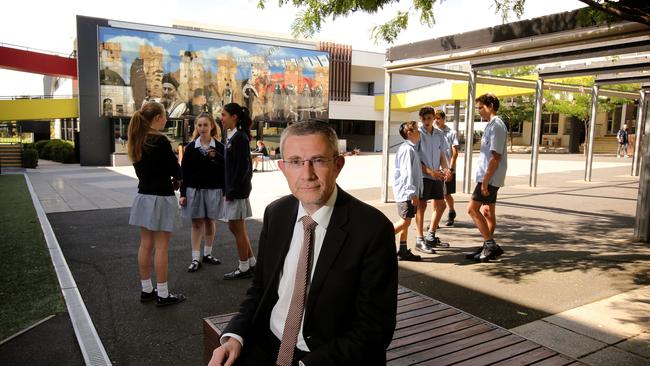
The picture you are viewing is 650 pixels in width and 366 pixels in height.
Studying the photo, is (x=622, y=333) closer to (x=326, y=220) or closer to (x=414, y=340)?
(x=414, y=340)

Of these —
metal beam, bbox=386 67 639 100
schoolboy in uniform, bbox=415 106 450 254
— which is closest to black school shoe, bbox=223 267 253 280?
schoolboy in uniform, bbox=415 106 450 254

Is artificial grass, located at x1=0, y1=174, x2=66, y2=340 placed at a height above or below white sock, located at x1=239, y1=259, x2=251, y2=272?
below

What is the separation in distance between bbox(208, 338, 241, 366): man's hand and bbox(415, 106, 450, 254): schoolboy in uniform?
457 cm

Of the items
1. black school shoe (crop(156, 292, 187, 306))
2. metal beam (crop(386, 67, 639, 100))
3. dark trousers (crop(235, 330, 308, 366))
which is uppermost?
metal beam (crop(386, 67, 639, 100))

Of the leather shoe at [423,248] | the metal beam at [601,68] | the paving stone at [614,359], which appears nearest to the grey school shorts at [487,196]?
the leather shoe at [423,248]

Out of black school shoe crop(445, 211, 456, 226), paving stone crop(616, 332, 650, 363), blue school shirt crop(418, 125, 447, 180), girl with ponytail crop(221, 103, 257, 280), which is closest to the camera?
paving stone crop(616, 332, 650, 363)

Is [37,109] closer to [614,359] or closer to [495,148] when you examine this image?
[495,148]

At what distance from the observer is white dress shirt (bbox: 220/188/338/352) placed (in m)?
2.01

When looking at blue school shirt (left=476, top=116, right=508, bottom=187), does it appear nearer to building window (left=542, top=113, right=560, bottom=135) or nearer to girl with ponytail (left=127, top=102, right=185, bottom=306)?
girl with ponytail (left=127, top=102, right=185, bottom=306)

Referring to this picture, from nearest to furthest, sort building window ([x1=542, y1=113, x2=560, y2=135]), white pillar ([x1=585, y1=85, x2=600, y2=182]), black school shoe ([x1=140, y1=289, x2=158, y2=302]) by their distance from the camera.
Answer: black school shoe ([x1=140, y1=289, x2=158, y2=302])
white pillar ([x1=585, y1=85, x2=600, y2=182])
building window ([x1=542, y1=113, x2=560, y2=135])

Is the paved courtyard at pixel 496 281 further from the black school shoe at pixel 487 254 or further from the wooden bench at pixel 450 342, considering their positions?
the wooden bench at pixel 450 342

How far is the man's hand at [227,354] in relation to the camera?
206 cm

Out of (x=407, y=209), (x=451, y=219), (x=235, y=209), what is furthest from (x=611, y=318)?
(x=451, y=219)

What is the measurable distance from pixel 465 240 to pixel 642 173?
295 centimetres
